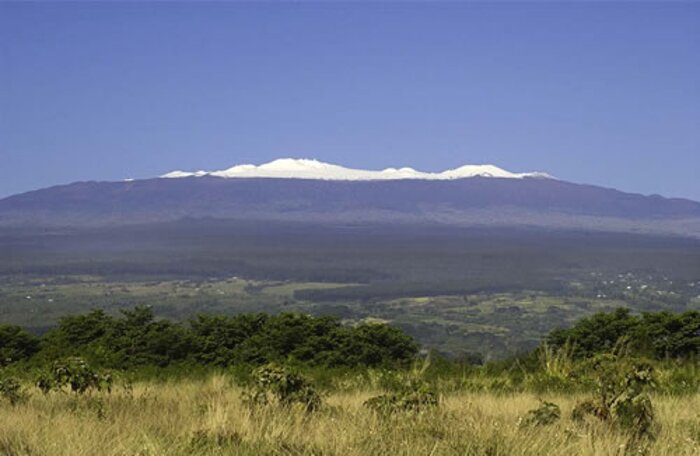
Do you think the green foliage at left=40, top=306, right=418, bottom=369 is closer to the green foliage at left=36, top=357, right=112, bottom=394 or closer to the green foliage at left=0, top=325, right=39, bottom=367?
the green foliage at left=0, top=325, right=39, bottom=367

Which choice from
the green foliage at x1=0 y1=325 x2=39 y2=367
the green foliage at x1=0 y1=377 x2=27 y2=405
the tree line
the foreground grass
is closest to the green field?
the tree line

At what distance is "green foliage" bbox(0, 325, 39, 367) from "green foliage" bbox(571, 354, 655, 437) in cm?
1180

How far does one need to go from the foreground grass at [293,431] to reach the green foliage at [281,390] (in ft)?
0.69

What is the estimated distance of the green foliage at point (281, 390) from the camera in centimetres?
899

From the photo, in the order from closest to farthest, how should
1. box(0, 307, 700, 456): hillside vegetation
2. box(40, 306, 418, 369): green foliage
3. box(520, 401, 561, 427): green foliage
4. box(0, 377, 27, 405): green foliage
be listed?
1. box(0, 307, 700, 456): hillside vegetation
2. box(520, 401, 561, 427): green foliage
3. box(0, 377, 27, 405): green foliage
4. box(40, 306, 418, 369): green foliage

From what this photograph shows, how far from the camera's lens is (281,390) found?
9.10 meters

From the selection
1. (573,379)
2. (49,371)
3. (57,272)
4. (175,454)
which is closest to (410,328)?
(573,379)

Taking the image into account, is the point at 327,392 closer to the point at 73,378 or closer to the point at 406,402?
the point at 406,402

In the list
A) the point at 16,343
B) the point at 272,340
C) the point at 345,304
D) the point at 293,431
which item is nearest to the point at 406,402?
the point at 293,431

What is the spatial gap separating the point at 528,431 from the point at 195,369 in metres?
8.76

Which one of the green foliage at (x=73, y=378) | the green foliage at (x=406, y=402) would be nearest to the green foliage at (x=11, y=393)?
the green foliage at (x=73, y=378)

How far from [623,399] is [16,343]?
1301 cm

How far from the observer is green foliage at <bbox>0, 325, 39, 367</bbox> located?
16577 millimetres

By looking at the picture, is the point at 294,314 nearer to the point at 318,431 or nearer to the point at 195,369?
the point at 195,369
